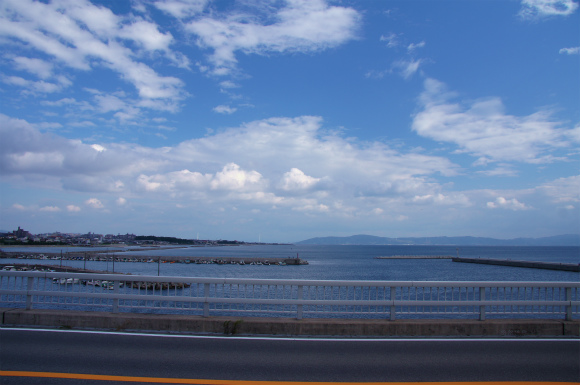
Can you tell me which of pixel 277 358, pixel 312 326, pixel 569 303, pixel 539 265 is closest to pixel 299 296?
pixel 312 326

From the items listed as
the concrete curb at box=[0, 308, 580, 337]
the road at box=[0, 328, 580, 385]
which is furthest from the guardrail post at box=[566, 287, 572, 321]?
the road at box=[0, 328, 580, 385]

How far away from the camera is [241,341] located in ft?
28.0

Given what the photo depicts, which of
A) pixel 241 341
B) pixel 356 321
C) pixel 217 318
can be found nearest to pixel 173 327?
pixel 217 318

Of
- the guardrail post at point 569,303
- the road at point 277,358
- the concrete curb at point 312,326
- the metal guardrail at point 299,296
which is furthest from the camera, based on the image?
the guardrail post at point 569,303

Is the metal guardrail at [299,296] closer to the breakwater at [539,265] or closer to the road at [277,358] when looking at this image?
the road at [277,358]

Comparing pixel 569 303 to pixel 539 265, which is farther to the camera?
pixel 539 265

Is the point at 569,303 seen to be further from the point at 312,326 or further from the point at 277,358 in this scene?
the point at 277,358

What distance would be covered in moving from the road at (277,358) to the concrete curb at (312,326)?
455 millimetres

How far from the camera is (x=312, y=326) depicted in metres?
9.18

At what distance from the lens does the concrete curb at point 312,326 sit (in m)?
9.16

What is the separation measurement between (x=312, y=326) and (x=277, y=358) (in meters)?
1.91

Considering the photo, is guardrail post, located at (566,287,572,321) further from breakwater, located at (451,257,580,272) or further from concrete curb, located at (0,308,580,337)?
breakwater, located at (451,257,580,272)

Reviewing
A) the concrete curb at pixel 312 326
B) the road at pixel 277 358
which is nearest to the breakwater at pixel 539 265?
the concrete curb at pixel 312 326

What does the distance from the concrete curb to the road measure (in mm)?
455
